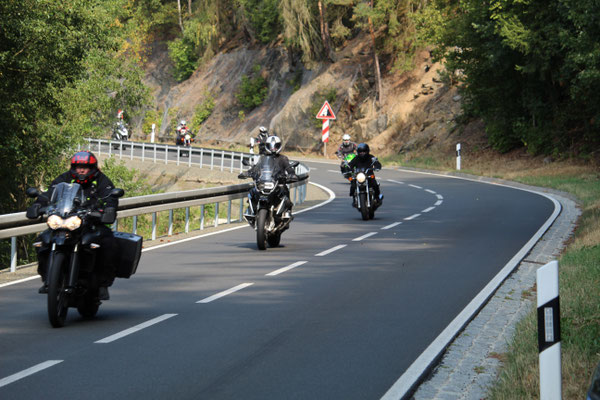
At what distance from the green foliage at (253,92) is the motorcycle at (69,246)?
5953 cm

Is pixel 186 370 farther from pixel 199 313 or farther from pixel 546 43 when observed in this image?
pixel 546 43

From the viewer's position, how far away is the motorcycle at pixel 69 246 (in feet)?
26.5

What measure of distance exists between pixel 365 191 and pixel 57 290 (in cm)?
1313

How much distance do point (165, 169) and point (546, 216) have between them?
31.0 meters

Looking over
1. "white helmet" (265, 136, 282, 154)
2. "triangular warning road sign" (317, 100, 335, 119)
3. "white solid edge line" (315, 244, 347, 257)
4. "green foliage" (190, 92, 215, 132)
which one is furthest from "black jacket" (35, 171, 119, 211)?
"green foliage" (190, 92, 215, 132)

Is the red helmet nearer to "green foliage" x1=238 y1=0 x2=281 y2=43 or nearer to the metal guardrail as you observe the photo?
the metal guardrail

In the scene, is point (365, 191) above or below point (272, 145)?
below

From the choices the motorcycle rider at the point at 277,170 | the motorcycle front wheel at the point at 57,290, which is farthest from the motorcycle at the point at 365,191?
the motorcycle front wheel at the point at 57,290

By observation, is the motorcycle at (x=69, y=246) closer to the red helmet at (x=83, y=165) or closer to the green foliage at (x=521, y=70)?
the red helmet at (x=83, y=165)

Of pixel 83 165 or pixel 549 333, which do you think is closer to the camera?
pixel 549 333

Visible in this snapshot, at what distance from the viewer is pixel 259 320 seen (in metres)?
8.74

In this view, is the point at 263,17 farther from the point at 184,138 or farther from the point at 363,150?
the point at 363,150

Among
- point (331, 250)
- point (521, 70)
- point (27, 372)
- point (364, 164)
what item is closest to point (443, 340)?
point (27, 372)

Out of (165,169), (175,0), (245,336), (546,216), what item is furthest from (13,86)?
(175,0)
